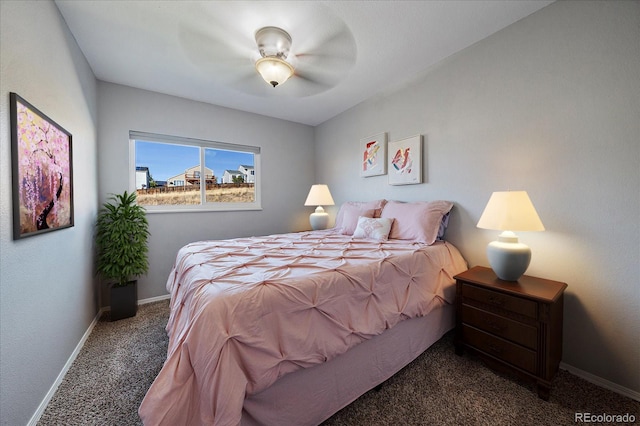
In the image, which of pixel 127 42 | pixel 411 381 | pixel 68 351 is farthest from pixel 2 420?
pixel 127 42

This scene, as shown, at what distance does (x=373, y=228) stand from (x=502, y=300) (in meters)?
1.21

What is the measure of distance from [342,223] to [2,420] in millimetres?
2778

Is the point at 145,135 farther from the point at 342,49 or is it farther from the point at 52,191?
the point at 342,49

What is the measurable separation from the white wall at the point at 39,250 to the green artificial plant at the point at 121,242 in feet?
0.75

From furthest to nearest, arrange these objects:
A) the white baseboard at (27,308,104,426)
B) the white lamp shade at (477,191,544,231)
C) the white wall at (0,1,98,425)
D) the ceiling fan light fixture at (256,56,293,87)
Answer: the ceiling fan light fixture at (256,56,293,87) < the white lamp shade at (477,191,544,231) < the white baseboard at (27,308,104,426) < the white wall at (0,1,98,425)

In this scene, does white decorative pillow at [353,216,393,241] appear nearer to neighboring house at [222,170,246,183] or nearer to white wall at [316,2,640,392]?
white wall at [316,2,640,392]

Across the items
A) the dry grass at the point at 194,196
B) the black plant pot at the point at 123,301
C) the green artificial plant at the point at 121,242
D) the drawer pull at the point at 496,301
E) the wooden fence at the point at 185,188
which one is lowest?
the black plant pot at the point at 123,301

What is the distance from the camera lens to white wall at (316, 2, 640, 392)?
56.5 inches

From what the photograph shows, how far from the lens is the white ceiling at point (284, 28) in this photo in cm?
168

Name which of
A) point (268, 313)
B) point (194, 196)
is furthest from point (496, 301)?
point (194, 196)

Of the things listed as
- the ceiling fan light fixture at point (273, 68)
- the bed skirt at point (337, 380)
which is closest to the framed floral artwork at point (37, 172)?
the ceiling fan light fixture at point (273, 68)

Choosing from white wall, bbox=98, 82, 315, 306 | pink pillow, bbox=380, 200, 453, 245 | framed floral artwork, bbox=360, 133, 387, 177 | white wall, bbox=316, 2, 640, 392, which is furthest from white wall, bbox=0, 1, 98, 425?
white wall, bbox=316, 2, 640, 392

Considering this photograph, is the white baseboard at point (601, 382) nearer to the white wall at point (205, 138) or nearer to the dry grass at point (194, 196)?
the white wall at point (205, 138)

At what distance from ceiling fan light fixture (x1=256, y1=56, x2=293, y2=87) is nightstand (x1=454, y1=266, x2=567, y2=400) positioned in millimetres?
2140
